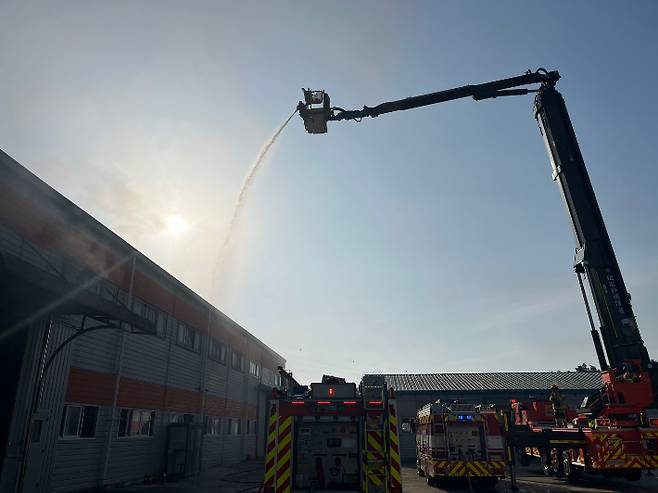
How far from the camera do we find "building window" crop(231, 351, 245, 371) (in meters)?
30.0

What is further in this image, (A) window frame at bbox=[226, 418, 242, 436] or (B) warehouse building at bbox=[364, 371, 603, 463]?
(B) warehouse building at bbox=[364, 371, 603, 463]

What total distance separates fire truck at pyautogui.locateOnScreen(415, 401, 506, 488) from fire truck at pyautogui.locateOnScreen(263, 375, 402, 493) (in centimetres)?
662

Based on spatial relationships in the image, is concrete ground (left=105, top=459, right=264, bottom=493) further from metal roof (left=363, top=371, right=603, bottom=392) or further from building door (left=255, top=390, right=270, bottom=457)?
metal roof (left=363, top=371, right=603, bottom=392)

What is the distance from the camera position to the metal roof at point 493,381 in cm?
3866

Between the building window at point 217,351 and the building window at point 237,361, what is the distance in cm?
170

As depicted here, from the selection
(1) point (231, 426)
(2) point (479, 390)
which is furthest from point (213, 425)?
(2) point (479, 390)

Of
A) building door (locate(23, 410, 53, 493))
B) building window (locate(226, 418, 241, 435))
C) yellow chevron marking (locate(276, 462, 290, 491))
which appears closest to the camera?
yellow chevron marking (locate(276, 462, 290, 491))

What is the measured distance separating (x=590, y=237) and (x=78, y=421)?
17370 mm

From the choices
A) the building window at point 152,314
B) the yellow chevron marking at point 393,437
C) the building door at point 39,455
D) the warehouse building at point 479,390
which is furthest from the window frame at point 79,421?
the warehouse building at point 479,390

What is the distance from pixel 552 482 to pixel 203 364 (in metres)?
16.8

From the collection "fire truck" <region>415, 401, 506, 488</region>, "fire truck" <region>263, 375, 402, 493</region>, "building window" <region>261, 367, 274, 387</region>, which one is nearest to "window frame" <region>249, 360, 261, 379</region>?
"building window" <region>261, 367, 274, 387</region>

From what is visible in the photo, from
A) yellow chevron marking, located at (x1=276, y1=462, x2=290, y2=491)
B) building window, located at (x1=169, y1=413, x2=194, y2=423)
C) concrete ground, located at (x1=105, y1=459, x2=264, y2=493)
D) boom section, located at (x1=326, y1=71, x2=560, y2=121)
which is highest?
boom section, located at (x1=326, y1=71, x2=560, y2=121)

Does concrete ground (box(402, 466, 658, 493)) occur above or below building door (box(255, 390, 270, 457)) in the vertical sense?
below

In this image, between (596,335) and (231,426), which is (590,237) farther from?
(231,426)
